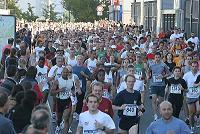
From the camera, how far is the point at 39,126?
627 centimetres

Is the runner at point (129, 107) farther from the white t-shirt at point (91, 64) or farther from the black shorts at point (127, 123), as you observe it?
the white t-shirt at point (91, 64)

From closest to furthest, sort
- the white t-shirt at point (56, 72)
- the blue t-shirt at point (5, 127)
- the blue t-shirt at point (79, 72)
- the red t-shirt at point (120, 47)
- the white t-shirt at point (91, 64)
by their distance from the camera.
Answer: the blue t-shirt at point (5, 127), the white t-shirt at point (56, 72), the blue t-shirt at point (79, 72), the white t-shirt at point (91, 64), the red t-shirt at point (120, 47)

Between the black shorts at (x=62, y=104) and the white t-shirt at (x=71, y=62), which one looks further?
the white t-shirt at (x=71, y=62)

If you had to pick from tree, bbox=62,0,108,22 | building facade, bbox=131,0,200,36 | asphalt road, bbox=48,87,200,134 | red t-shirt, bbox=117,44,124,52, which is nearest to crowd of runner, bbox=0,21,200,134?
asphalt road, bbox=48,87,200,134

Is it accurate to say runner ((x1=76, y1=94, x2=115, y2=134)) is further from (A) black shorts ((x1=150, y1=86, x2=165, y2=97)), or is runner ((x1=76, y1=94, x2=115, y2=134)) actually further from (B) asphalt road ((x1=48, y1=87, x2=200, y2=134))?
(A) black shorts ((x1=150, y1=86, x2=165, y2=97))

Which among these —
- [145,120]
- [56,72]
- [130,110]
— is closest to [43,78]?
[56,72]

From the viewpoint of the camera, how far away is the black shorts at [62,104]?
13.5m

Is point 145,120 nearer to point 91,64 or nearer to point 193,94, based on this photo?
point 193,94

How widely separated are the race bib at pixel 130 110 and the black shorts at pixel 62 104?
7.95ft

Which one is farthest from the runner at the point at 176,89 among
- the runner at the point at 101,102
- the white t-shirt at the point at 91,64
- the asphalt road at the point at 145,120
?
the runner at the point at 101,102

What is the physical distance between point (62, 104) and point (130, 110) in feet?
8.93

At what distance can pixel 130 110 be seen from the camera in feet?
36.7

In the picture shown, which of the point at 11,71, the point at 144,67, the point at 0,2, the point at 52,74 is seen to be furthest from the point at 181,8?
the point at 11,71

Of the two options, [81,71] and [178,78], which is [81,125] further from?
[81,71]
